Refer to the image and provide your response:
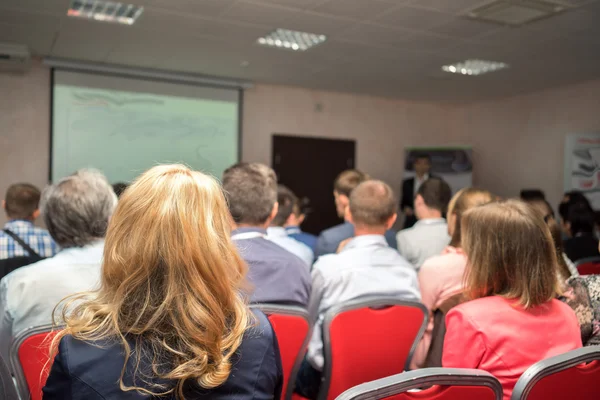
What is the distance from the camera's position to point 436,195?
138 inches

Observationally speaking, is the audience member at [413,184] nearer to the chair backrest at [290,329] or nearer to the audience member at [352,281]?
the audience member at [352,281]

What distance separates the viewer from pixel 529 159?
25.4 feet

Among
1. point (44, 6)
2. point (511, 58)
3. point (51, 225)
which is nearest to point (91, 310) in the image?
point (51, 225)

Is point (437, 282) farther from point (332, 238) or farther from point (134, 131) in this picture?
point (134, 131)

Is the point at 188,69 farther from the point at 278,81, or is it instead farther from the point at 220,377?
the point at 220,377

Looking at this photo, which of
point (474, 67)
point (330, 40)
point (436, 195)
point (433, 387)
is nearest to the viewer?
point (433, 387)

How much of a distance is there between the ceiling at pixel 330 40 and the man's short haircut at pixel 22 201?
5.43 ft

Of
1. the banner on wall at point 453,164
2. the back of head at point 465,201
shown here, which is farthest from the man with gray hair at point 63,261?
the banner on wall at point 453,164

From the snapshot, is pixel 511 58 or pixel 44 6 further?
pixel 511 58

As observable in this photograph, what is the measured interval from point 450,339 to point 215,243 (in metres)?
0.81

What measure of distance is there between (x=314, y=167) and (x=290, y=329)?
619cm

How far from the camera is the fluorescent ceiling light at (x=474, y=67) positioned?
6.04 m

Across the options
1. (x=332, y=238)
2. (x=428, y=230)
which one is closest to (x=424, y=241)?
(x=428, y=230)

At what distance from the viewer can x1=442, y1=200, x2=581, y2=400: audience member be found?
4.60 feet
